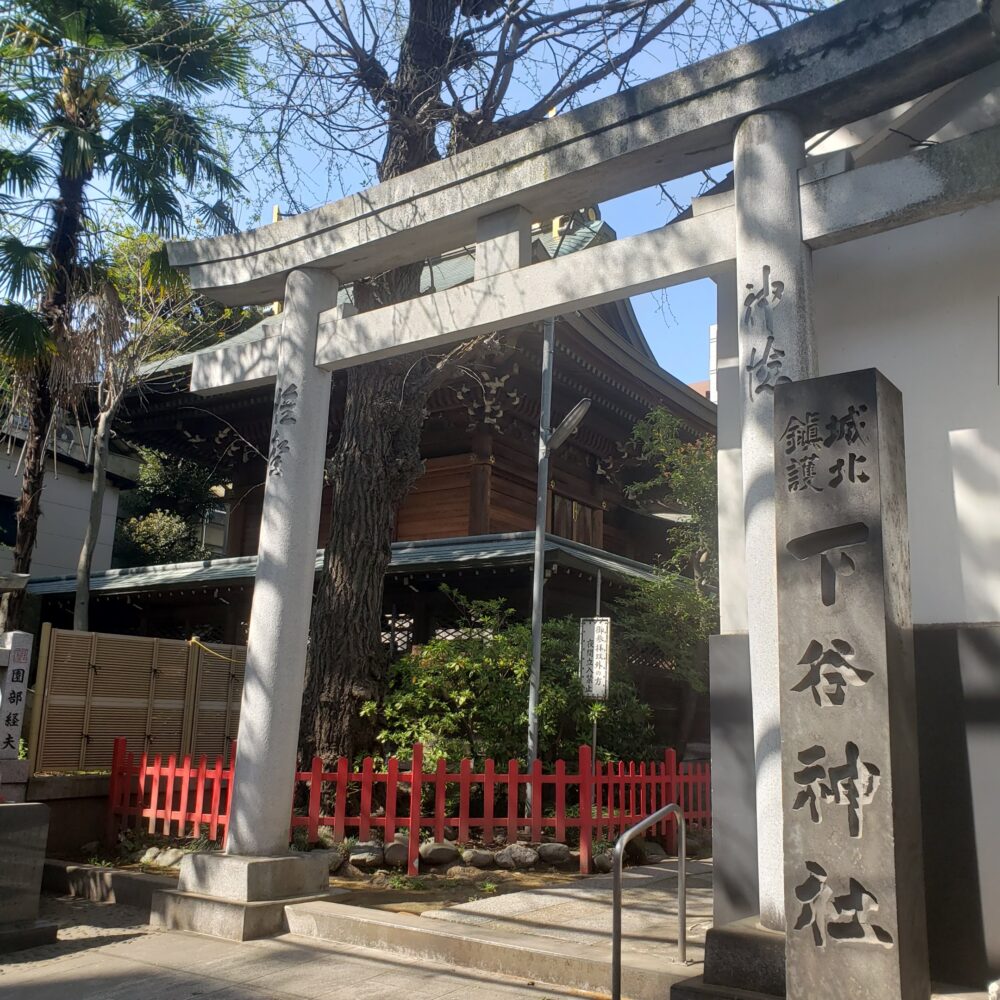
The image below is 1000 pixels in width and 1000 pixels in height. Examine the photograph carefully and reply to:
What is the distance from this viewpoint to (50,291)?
10.4 meters

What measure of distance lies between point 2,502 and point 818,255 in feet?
55.0

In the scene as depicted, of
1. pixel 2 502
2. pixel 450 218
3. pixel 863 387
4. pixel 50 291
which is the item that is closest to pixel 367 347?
pixel 450 218

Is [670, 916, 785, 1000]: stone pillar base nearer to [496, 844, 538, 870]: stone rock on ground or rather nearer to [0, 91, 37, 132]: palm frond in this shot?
[496, 844, 538, 870]: stone rock on ground

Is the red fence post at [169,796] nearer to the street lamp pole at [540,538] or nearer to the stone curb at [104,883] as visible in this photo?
the stone curb at [104,883]

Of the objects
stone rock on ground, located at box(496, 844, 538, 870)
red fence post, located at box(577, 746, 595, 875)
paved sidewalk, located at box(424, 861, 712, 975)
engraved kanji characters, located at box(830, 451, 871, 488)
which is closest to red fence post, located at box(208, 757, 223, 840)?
paved sidewalk, located at box(424, 861, 712, 975)

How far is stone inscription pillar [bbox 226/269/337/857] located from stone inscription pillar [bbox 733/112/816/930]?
9.78 ft

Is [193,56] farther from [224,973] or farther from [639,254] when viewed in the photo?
[224,973]

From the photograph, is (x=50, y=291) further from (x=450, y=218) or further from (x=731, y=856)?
(x=731, y=856)

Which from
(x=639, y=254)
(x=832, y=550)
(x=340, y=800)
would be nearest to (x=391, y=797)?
(x=340, y=800)

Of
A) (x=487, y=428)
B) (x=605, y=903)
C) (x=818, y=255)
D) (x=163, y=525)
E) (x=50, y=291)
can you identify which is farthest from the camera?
(x=163, y=525)

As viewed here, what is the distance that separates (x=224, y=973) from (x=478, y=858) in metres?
2.96

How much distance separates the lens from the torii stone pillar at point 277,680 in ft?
18.4

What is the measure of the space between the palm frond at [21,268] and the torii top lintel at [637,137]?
4.49 m

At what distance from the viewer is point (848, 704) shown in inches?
130
